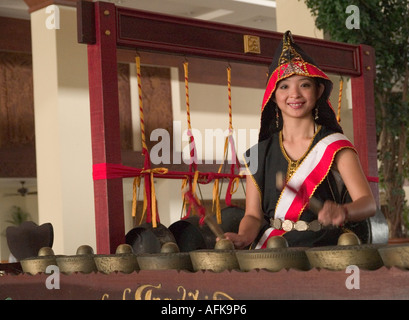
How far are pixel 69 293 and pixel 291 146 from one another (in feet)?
2.87

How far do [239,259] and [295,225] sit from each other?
712 mm

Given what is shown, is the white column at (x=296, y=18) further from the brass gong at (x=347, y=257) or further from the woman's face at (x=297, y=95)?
the brass gong at (x=347, y=257)

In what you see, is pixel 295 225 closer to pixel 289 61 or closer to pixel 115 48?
pixel 289 61

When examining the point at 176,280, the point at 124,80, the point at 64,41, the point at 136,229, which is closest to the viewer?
the point at 176,280

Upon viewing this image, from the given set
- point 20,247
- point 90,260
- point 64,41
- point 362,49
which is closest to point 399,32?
point 362,49

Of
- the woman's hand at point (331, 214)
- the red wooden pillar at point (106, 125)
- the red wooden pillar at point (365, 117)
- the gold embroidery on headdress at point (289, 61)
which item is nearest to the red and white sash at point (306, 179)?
the gold embroidery on headdress at point (289, 61)

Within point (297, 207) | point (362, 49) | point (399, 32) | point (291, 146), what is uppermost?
point (399, 32)

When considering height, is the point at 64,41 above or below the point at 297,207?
above

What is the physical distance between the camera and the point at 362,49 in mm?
3287

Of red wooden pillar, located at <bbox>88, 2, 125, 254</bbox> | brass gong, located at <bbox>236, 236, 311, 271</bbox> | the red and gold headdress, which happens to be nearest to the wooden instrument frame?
red wooden pillar, located at <bbox>88, 2, 125, 254</bbox>

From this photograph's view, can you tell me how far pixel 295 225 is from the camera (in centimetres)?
214

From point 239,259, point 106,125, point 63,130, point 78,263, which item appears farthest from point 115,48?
point 63,130

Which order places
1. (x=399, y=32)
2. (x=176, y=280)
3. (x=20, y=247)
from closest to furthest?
(x=176, y=280) < (x=20, y=247) < (x=399, y=32)

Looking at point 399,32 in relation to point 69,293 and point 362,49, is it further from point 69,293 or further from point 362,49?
point 69,293
